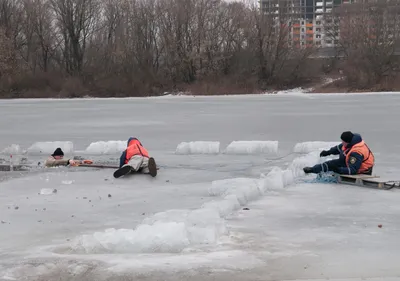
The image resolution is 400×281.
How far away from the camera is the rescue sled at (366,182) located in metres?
7.99

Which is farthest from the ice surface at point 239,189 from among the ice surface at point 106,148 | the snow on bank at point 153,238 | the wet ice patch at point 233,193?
the ice surface at point 106,148

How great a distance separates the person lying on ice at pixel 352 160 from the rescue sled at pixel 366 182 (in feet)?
0.49

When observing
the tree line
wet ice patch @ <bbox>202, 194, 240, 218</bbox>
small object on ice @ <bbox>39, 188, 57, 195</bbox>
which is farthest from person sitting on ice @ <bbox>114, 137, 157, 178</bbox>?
the tree line

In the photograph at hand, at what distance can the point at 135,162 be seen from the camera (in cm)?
957

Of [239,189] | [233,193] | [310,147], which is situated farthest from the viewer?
[310,147]

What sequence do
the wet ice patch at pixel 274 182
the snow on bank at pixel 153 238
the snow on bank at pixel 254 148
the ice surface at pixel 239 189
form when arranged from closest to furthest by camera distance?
the snow on bank at pixel 153 238 → the ice surface at pixel 239 189 → the wet ice patch at pixel 274 182 → the snow on bank at pixel 254 148

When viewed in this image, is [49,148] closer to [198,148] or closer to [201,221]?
[198,148]

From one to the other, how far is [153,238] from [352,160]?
4158 mm

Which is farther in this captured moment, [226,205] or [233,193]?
[233,193]

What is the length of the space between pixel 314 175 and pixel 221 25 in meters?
44.0

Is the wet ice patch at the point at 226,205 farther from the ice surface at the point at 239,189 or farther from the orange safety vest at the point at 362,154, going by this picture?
the orange safety vest at the point at 362,154

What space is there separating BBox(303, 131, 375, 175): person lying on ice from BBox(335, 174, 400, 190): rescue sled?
149 millimetres

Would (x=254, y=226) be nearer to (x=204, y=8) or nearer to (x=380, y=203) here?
(x=380, y=203)

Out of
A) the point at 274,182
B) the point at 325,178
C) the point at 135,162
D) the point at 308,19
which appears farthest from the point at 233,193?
the point at 308,19
